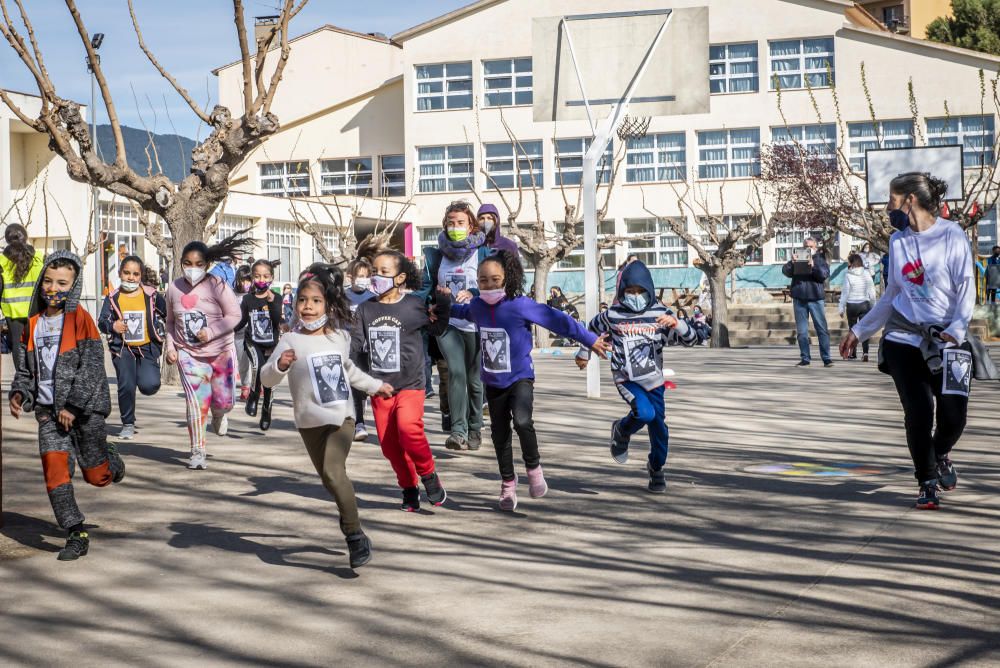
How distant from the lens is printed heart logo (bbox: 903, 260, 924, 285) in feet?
24.3

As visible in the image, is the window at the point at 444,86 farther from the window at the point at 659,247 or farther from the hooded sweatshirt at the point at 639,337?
the hooded sweatshirt at the point at 639,337

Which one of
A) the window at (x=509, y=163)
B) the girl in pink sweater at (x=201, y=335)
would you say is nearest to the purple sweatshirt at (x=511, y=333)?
the girl in pink sweater at (x=201, y=335)

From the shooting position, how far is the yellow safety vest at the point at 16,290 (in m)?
11.7

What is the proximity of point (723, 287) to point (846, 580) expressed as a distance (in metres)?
28.8

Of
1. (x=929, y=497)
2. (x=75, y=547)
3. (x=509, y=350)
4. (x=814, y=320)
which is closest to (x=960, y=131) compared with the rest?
(x=814, y=320)

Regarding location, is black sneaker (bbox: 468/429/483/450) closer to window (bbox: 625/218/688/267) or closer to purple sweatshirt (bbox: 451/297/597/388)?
purple sweatshirt (bbox: 451/297/597/388)

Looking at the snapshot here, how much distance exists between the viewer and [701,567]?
19.7 ft

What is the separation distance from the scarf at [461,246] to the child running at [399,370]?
2443mm

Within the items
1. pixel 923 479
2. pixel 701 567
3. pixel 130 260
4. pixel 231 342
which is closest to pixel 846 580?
pixel 701 567

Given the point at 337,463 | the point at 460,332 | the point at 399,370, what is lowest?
the point at 337,463

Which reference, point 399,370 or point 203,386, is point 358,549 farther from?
point 203,386

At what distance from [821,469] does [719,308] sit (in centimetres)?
2457

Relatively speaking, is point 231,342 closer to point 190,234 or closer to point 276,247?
point 190,234

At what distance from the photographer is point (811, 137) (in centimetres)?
4738
